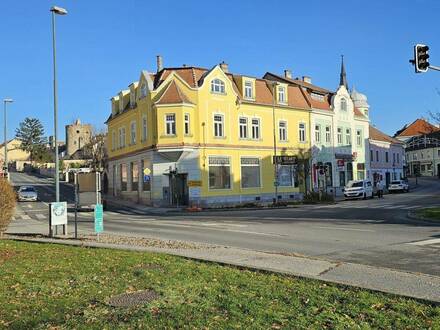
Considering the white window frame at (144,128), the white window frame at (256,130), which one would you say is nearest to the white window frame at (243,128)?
the white window frame at (256,130)

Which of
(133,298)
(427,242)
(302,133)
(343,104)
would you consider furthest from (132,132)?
(133,298)

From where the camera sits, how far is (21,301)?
7.27m

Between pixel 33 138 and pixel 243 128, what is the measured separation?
4023 inches

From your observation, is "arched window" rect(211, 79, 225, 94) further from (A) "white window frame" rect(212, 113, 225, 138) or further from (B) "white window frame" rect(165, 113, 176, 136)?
(B) "white window frame" rect(165, 113, 176, 136)

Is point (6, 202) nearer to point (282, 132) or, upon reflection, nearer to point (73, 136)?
point (282, 132)

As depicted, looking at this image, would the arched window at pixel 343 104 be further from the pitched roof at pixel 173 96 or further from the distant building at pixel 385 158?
the pitched roof at pixel 173 96

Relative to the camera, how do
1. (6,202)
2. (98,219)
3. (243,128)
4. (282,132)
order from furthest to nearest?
(282,132) < (243,128) < (98,219) < (6,202)

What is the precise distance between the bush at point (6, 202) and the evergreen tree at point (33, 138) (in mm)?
116892

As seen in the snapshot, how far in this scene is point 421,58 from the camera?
1820 centimetres

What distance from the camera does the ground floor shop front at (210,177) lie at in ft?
135

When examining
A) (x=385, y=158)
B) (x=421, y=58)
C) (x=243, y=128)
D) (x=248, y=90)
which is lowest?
(x=385, y=158)

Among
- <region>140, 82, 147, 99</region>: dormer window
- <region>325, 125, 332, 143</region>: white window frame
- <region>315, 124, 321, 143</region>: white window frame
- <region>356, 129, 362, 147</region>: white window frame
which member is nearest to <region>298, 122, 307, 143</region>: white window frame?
<region>315, 124, 321, 143</region>: white window frame

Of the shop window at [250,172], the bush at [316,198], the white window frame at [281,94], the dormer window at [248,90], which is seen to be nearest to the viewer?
the bush at [316,198]

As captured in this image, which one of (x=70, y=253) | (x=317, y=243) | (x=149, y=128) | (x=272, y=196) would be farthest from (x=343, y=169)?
(x=70, y=253)
